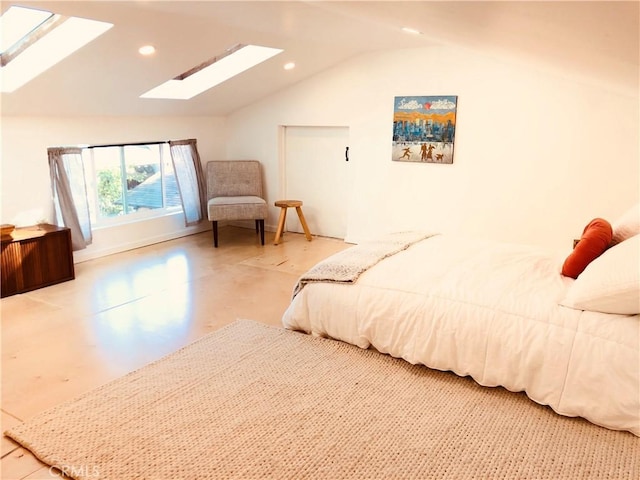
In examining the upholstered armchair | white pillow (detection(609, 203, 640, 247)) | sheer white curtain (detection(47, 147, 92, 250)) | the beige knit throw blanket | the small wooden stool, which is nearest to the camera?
white pillow (detection(609, 203, 640, 247))

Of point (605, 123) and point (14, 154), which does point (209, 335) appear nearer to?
point (14, 154)

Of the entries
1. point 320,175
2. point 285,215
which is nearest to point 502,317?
point 285,215

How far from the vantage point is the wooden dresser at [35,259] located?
3.94 metres

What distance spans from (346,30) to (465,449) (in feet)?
11.1

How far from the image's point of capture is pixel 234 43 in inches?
170

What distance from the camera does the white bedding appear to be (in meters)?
2.19

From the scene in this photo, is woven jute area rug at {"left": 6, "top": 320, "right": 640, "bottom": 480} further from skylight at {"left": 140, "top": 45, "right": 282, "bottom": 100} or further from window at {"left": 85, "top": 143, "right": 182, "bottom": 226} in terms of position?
skylight at {"left": 140, "top": 45, "right": 282, "bottom": 100}

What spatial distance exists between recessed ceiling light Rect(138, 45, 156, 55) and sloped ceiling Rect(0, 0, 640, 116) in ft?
0.19

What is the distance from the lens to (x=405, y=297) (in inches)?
108

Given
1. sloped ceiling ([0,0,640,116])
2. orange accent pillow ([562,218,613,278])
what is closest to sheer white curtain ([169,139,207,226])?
sloped ceiling ([0,0,640,116])

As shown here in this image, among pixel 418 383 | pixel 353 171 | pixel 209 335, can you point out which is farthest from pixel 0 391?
pixel 353 171

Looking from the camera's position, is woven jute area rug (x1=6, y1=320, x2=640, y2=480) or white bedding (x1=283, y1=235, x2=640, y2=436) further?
white bedding (x1=283, y1=235, x2=640, y2=436)

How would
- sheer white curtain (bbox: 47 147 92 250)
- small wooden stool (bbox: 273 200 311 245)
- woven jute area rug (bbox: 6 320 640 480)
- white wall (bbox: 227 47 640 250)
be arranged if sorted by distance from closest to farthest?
woven jute area rug (bbox: 6 320 640 480) → white wall (bbox: 227 47 640 250) → sheer white curtain (bbox: 47 147 92 250) → small wooden stool (bbox: 273 200 311 245)

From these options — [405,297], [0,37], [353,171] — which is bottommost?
[405,297]
